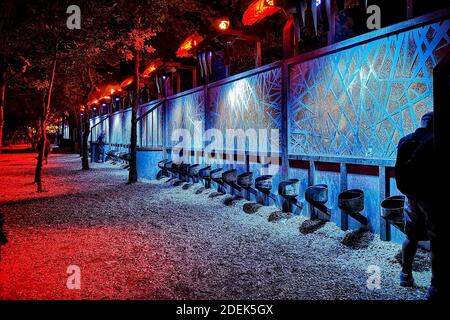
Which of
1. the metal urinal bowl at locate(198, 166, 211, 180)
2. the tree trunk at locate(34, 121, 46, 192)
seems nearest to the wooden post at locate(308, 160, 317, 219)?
the metal urinal bowl at locate(198, 166, 211, 180)

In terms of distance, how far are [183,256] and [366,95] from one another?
14.6 feet

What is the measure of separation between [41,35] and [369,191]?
12.9 meters

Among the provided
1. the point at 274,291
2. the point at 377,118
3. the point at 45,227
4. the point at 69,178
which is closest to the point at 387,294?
the point at 274,291

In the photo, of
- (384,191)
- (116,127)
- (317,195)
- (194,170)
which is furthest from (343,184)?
(116,127)

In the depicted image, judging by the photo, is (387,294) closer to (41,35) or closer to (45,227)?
(45,227)

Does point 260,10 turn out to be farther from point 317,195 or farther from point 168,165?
point 168,165

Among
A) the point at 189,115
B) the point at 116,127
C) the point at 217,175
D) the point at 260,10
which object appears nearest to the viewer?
the point at 260,10

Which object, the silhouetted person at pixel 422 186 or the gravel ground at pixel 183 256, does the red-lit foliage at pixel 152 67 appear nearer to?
the gravel ground at pixel 183 256

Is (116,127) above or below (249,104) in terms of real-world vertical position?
above

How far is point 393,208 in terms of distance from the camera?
5.84 meters

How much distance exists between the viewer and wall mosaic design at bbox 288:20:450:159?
604cm

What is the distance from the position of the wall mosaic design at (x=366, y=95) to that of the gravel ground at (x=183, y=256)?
1.79 meters

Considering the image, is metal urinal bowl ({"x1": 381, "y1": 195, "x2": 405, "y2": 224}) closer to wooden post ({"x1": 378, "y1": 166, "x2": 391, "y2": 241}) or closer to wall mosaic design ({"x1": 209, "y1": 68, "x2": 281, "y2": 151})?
wooden post ({"x1": 378, "y1": 166, "x2": 391, "y2": 241})
